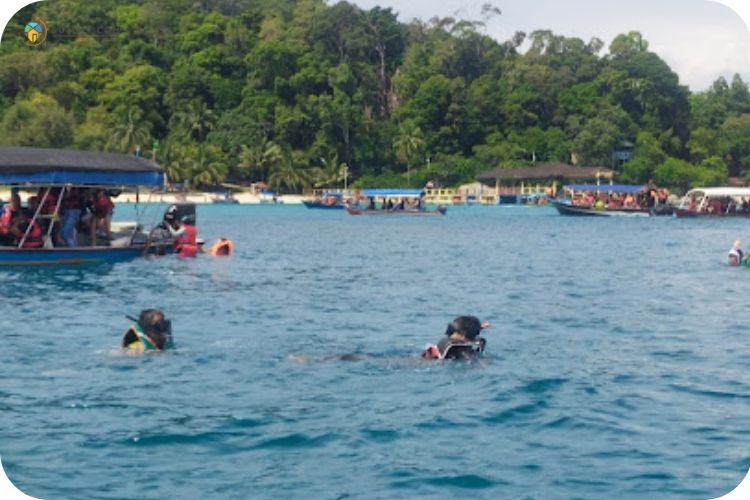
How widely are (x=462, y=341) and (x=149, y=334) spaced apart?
3503 mm

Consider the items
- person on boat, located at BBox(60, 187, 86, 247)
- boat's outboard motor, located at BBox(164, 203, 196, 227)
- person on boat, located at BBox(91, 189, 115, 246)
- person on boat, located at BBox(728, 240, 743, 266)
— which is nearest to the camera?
person on boat, located at BBox(60, 187, 86, 247)

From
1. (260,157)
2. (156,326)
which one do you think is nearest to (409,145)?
(260,157)

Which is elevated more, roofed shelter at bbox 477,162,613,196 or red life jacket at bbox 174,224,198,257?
roofed shelter at bbox 477,162,613,196

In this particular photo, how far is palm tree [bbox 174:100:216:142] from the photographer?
264ft

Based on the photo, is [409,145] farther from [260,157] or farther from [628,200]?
[628,200]

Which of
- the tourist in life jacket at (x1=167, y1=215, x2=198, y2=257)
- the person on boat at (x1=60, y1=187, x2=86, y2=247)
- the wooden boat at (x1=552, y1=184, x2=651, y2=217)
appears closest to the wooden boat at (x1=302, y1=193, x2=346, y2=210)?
the wooden boat at (x1=552, y1=184, x2=651, y2=217)

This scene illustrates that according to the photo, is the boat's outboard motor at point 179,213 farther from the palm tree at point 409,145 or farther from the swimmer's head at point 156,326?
the palm tree at point 409,145

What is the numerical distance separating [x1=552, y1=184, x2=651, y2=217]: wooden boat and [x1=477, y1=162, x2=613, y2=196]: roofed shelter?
44.4 inches

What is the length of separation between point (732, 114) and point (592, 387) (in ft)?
281

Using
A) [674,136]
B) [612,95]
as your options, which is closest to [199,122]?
[612,95]

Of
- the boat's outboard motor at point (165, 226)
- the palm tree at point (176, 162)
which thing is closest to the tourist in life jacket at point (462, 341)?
the boat's outboard motor at point (165, 226)

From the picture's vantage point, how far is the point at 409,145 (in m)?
85.0

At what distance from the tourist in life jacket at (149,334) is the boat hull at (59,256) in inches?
454

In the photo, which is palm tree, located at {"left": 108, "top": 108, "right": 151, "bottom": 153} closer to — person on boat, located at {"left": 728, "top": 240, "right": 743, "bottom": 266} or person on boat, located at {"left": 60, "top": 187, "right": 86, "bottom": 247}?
person on boat, located at {"left": 60, "top": 187, "right": 86, "bottom": 247}
